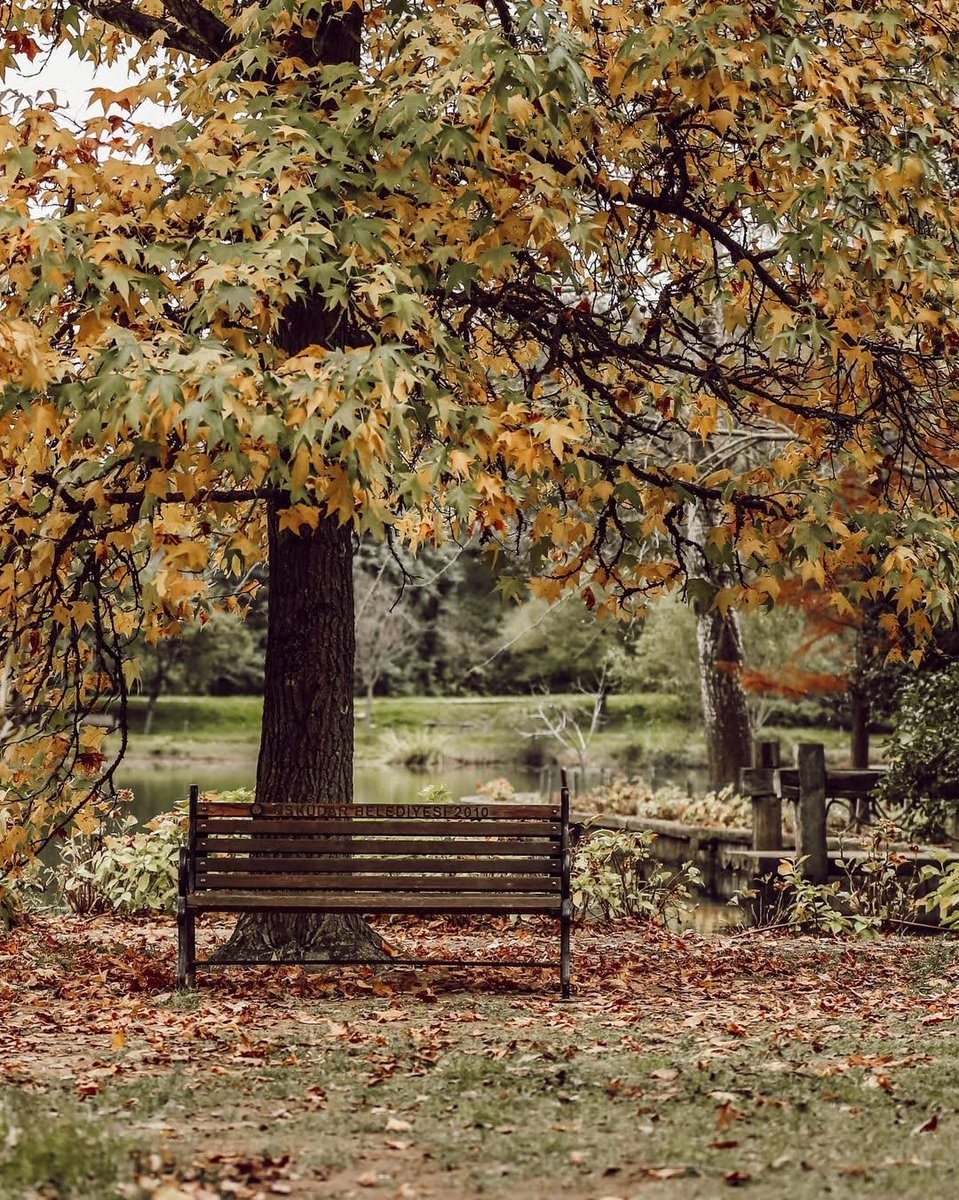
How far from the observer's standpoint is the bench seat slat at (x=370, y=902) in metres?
6.77

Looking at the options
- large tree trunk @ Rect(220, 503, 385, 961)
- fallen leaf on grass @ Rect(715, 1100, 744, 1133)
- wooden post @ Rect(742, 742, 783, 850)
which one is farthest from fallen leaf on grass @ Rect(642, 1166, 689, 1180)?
wooden post @ Rect(742, 742, 783, 850)

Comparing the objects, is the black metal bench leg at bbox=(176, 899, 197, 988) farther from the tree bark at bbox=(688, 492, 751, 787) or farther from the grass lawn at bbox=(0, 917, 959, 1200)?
the tree bark at bbox=(688, 492, 751, 787)

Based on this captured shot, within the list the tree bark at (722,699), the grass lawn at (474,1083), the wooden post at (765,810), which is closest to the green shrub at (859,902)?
the grass lawn at (474,1083)

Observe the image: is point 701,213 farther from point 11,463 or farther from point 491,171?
point 11,463

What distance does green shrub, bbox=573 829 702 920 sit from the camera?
10.8 metres

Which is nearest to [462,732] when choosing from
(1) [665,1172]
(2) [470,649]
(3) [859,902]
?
(2) [470,649]

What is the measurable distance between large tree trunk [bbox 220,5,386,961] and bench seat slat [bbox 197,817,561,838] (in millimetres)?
663

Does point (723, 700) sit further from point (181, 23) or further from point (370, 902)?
point (181, 23)

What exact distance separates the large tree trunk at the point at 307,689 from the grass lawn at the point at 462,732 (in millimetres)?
25839

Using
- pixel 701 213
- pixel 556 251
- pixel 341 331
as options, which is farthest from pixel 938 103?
pixel 341 331

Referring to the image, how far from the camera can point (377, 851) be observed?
693 cm

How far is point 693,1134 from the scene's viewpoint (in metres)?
4.42

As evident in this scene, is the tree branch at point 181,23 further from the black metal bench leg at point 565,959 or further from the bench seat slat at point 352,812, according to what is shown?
the black metal bench leg at point 565,959

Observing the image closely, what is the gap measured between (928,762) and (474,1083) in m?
9.21
